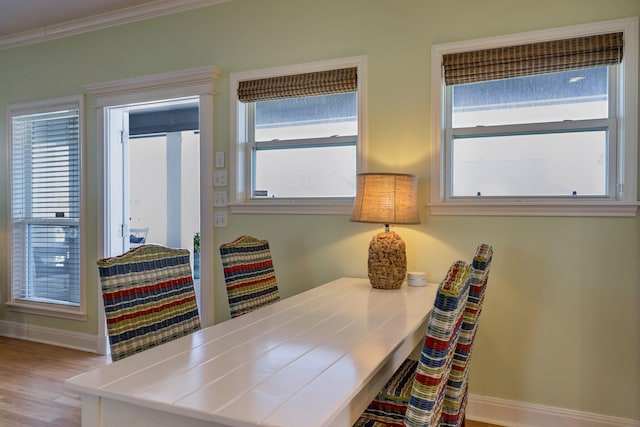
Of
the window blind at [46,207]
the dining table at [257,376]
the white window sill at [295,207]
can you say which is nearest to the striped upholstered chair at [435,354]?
the dining table at [257,376]

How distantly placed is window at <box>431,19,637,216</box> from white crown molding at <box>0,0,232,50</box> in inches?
73.1

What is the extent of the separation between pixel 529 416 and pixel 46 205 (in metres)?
4.04

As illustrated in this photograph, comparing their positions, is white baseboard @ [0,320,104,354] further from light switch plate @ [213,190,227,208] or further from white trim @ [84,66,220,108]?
white trim @ [84,66,220,108]

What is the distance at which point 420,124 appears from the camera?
8.63 feet

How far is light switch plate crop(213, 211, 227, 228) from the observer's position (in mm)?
3158

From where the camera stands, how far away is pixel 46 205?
3936 millimetres

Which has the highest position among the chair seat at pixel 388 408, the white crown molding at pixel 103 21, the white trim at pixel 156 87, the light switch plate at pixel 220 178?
the white crown molding at pixel 103 21

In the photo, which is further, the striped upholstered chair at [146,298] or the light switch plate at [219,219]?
the light switch plate at [219,219]

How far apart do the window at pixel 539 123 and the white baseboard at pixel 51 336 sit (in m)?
2.97

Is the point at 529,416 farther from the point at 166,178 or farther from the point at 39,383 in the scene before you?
the point at 166,178

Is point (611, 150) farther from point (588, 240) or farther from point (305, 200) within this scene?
point (305, 200)

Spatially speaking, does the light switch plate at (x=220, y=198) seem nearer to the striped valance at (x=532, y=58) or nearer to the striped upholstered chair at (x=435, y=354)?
the striped valance at (x=532, y=58)

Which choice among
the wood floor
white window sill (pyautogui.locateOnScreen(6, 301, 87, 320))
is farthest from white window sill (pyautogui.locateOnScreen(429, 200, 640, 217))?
white window sill (pyautogui.locateOnScreen(6, 301, 87, 320))

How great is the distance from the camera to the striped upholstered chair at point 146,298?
150cm
